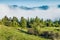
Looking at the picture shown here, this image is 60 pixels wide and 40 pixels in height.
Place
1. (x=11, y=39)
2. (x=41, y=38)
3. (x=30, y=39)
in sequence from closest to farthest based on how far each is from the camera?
(x=11, y=39)
(x=30, y=39)
(x=41, y=38)

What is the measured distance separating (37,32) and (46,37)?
10.7 ft

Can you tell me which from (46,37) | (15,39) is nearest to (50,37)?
(46,37)

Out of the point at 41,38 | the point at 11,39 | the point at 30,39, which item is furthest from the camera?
the point at 41,38

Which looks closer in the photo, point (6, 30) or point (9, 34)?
point (9, 34)

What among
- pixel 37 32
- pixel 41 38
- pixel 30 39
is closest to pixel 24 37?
pixel 30 39

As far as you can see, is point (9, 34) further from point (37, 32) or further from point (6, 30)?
point (37, 32)

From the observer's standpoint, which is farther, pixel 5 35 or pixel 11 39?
pixel 5 35

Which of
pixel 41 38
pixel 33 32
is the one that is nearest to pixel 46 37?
pixel 41 38

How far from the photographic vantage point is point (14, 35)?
31203mm

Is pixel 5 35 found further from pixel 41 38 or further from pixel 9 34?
pixel 41 38

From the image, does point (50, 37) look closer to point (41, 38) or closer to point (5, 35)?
point (41, 38)

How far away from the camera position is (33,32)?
35.1 meters

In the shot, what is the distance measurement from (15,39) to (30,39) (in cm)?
228

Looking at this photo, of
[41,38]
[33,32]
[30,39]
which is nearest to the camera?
[30,39]
